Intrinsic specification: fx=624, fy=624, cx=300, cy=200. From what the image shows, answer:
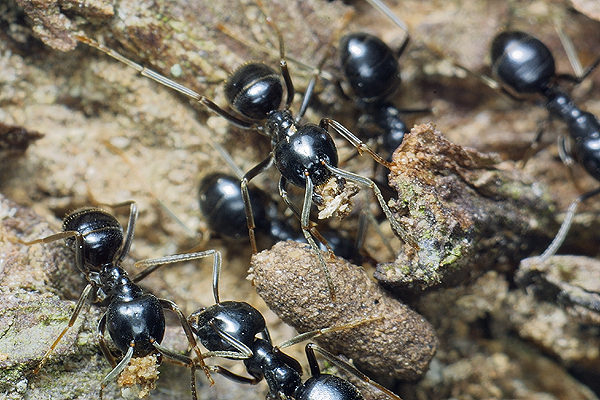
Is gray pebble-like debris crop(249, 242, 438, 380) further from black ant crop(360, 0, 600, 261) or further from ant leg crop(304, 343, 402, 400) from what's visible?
black ant crop(360, 0, 600, 261)

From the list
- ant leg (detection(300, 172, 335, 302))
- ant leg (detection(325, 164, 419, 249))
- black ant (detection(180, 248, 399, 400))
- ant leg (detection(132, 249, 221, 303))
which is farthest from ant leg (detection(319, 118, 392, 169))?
ant leg (detection(132, 249, 221, 303))

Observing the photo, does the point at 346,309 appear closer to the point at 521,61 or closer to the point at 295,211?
the point at 295,211

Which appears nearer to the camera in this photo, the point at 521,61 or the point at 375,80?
the point at 375,80

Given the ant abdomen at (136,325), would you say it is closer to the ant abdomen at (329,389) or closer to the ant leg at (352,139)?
the ant abdomen at (329,389)

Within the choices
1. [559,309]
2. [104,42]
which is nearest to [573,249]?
[559,309]

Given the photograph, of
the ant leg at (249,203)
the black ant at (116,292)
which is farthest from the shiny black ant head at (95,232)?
the ant leg at (249,203)

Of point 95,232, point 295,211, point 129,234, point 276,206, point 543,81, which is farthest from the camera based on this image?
point 543,81

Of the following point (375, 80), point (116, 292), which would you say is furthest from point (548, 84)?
point (116, 292)
